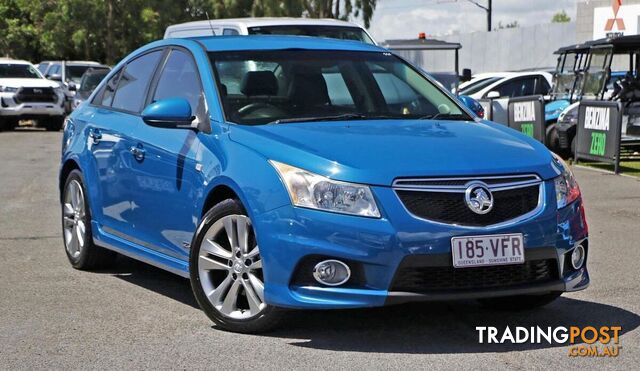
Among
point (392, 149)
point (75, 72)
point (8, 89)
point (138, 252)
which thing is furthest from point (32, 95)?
point (392, 149)

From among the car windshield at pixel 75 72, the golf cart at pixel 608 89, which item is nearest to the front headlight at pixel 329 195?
the golf cart at pixel 608 89

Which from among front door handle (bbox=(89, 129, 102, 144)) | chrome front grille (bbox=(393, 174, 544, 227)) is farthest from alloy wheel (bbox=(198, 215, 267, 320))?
front door handle (bbox=(89, 129, 102, 144))

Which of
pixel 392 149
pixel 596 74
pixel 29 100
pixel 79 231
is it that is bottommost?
pixel 29 100

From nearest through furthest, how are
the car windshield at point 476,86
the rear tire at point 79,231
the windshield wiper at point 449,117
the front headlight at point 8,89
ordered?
the windshield wiper at point 449,117, the rear tire at point 79,231, the car windshield at point 476,86, the front headlight at point 8,89

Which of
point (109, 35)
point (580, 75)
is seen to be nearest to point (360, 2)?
point (109, 35)

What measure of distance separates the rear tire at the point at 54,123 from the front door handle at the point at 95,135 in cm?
2230

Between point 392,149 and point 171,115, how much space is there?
54.4 inches

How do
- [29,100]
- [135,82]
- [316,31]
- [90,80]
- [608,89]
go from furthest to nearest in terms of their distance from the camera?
1. [90,80]
2. [29,100]
3. [608,89]
4. [316,31]
5. [135,82]

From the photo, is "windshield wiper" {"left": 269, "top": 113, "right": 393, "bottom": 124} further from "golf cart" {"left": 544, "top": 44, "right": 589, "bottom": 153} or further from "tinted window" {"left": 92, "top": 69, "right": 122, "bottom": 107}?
"golf cart" {"left": 544, "top": 44, "right": 589, "bottom": 153}

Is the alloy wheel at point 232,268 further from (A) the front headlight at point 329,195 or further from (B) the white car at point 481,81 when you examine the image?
(B) the white car at point 481,81

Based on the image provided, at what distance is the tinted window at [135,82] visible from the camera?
759 centimetres

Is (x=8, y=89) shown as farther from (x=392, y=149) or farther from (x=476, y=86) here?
(x=392, y=149)

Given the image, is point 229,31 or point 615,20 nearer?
point 229,31

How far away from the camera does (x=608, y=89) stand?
20.1m
